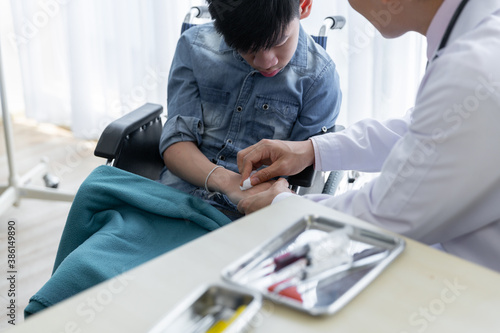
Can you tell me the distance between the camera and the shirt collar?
3.11 ft

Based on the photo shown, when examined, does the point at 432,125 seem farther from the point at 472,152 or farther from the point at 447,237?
the point at 447,237

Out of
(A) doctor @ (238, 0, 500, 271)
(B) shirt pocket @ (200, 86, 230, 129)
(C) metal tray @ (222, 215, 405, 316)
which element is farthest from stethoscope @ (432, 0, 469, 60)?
(B) shirt pocket @ (200, 86, 230, 129)

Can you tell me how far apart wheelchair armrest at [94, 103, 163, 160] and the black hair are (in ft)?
1.18

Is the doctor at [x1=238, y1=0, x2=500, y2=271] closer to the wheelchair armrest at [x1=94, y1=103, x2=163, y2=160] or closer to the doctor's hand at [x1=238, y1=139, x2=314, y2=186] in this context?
the doctor's hand at [x1=238, y1=139, x2=314, y2=186]

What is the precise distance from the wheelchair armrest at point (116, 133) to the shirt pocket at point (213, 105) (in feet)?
0.53

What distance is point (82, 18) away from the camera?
116 inches

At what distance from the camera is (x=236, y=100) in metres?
1.51

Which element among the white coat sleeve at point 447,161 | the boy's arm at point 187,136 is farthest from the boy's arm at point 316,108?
the white coat sleeve at point 447,161

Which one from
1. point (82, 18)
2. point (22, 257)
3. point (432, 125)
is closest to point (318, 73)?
point (432, 125)

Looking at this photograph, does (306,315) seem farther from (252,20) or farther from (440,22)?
(252,20)

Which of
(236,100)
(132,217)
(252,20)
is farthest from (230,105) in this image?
(132,217)

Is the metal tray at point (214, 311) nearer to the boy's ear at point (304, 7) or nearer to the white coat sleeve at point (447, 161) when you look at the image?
the white coat sleeve at point (447, 161)

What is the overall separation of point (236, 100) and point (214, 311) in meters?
0.94

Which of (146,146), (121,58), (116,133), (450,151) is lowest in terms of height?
(121,58)
